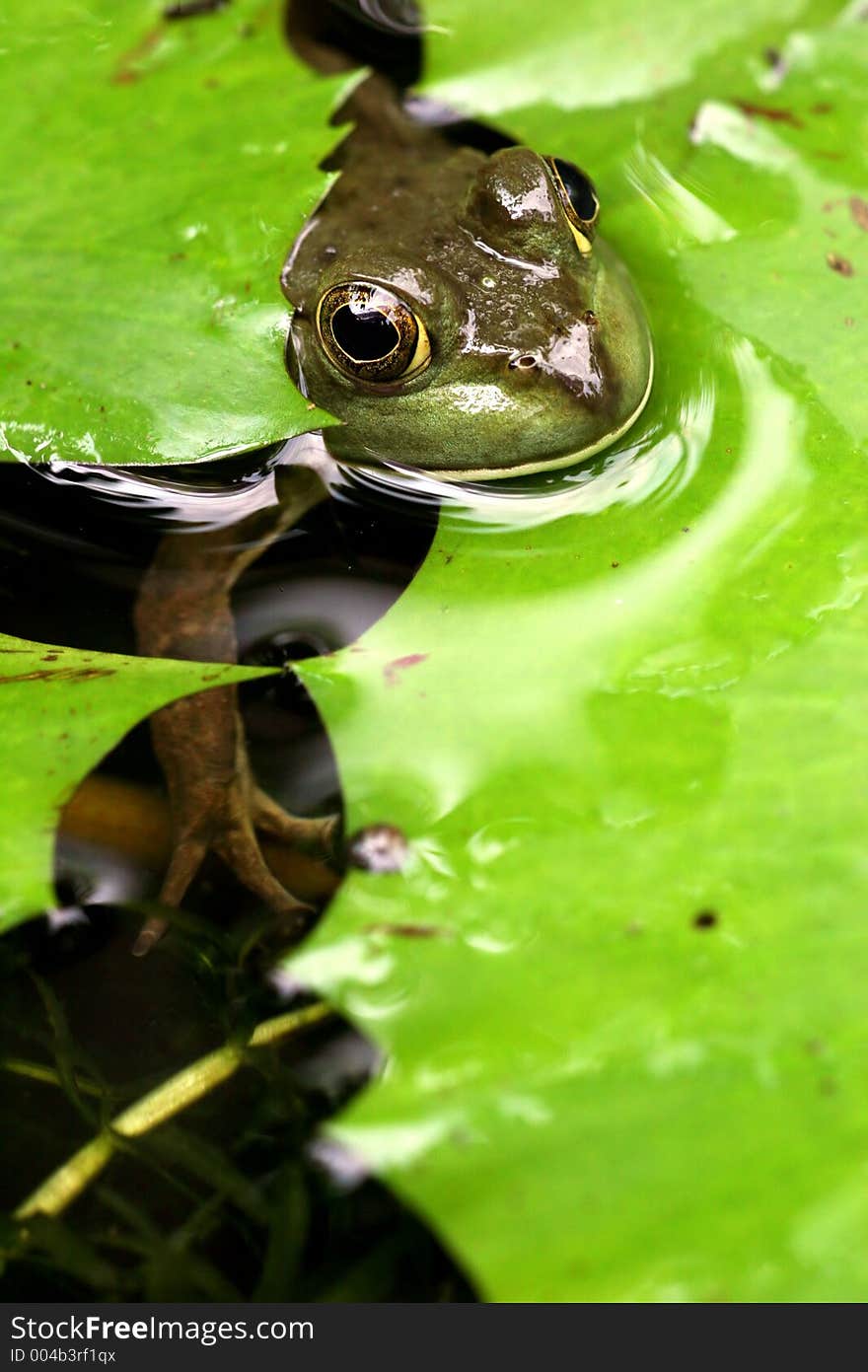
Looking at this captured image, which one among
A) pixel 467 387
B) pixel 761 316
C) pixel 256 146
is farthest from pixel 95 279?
pixel 761 316

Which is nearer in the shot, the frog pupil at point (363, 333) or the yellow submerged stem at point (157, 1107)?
the yellow submerged stem at point (157, 1107)

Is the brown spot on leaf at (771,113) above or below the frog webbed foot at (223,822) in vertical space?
above

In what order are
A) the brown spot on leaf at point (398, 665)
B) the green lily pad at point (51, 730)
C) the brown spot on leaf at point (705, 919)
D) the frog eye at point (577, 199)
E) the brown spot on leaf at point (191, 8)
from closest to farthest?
the brown spot on leaf at point (705, 919) < the green lily pad at point (51, 730) < the brown spot on leaf at point (398, 665) < the frog eye at point (577, 199) < the brown spot on leaf at point (191, 8)

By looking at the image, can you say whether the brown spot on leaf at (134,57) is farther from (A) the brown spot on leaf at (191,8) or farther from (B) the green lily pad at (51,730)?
(B) the green lily pad at (51,730)

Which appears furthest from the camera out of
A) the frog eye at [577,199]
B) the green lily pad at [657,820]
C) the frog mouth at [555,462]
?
the frog eye at [577,199]

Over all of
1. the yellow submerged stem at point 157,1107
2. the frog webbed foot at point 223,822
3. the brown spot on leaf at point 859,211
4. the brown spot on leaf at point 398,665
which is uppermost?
the brown spot on leaf at point 859,211

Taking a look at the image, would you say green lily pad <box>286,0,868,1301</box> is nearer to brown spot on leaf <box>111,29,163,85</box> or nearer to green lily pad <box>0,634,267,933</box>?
green lily pad <box>0,634,267,933</box>

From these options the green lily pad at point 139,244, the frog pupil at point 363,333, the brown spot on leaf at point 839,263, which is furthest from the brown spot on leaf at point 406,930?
the brown spot on leaf at point 839,263
